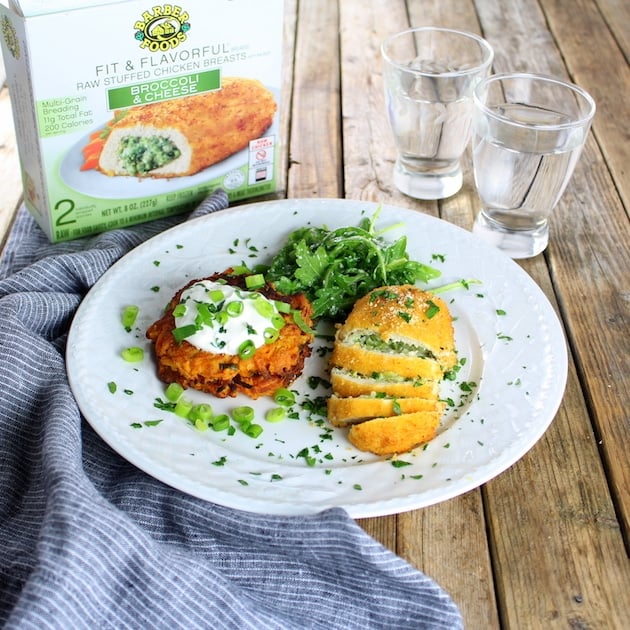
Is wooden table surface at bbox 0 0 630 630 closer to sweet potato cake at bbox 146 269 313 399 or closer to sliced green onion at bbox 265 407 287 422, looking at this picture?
sliced green onion at bbox 265 407 287 422

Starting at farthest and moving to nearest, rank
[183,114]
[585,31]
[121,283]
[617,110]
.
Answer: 1. [585,31]
2. [617,110]
3. [183,114]
4. [121,283]

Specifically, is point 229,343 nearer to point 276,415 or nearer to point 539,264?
point 276,415

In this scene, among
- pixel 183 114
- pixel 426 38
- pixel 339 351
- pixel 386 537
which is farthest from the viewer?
pixel 426 38

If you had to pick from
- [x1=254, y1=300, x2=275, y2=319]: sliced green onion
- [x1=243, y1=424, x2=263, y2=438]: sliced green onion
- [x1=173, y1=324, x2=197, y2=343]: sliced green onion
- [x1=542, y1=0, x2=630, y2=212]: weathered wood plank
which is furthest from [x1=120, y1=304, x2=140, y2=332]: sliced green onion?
[x1=542, y1=0, x2=630, y2=212]: weathered wood plank

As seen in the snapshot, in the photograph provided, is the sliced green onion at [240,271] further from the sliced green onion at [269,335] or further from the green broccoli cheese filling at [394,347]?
the green broccoli cheese filling at [394,347]

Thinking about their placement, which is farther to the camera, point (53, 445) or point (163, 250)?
point (163, 250)

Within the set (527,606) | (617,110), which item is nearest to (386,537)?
(527,606)

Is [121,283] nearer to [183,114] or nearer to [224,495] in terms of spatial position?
[183,114]
